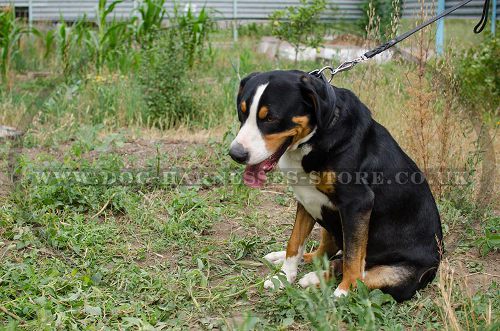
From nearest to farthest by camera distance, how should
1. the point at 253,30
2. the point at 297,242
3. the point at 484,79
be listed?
the point at 297,242 < the point at 484,79 < the point at 253,30

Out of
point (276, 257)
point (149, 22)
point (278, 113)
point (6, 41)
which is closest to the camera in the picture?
point (278, 113)

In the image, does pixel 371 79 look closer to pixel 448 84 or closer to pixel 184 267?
pixel 448 84

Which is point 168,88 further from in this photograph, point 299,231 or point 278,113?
point 278,113

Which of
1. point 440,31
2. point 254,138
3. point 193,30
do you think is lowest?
point 254,138

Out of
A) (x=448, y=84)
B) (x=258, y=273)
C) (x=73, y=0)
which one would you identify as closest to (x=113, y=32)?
(x=448, y=84)

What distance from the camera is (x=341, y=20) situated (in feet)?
52.7

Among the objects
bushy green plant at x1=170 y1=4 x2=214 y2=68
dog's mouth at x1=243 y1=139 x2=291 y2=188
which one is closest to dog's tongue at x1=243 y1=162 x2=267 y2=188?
dog's mouth at x1=243 y1=139 x2=291 y2=188

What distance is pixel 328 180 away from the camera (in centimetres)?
315

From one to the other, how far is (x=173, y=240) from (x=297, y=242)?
975mm

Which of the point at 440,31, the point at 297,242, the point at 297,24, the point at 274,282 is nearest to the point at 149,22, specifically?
the point at 297,24

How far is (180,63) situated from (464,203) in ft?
11.2

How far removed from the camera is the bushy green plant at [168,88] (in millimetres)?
6812

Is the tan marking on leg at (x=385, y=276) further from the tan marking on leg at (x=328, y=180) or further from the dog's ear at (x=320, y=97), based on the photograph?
the dog's ear at (x=320, y=97)

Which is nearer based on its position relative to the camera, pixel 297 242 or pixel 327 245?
pixel 297 242
